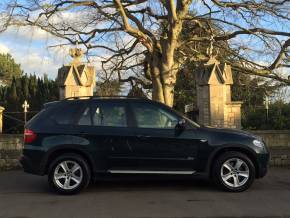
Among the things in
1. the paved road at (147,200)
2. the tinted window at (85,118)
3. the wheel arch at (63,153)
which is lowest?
the paved road at (147,200)

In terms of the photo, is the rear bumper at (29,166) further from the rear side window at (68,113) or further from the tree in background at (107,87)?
the tree in background at (107,87)

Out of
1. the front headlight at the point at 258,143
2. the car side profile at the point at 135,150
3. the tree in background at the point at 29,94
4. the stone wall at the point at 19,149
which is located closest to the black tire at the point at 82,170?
the car side profile at the point at 135,150

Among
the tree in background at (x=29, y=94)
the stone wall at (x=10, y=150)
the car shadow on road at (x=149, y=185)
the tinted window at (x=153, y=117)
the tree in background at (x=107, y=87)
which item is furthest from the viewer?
the tree in background at (x=29, y=94)

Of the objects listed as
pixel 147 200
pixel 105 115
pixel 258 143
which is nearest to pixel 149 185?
pixel 147 200

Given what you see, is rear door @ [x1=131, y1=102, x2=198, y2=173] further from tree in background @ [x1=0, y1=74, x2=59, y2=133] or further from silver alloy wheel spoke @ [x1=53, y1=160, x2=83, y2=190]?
tree in background @ [x1=0, y1=74, x2=59, y2=133]

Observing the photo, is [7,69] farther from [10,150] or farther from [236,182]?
[236,182]

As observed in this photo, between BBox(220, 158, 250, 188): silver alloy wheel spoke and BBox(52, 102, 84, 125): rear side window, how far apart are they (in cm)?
290

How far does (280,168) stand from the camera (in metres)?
12.2

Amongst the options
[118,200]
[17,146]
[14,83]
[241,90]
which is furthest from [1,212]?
[14,83]

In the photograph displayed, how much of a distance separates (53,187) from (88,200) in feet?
2.82

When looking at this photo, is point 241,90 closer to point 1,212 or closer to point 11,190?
point 11,190

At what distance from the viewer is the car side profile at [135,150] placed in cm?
852

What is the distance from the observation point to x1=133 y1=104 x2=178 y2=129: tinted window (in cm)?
870

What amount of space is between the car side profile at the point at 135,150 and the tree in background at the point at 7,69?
59780 mm
